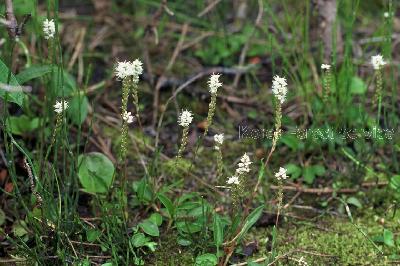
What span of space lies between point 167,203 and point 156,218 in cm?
8

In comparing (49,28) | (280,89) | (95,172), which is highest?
(49,28)

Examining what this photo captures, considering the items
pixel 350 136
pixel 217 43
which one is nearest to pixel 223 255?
pixel 350 136

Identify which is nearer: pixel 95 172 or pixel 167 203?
pixel 167 203

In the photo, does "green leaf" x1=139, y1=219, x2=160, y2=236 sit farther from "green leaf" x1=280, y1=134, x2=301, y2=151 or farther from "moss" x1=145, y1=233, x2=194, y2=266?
"green leaf" x1=280, y1=134, x2=301, y2=151

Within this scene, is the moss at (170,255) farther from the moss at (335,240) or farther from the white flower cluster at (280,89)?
the white flower cluster at (280,89)

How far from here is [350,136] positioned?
2316mm

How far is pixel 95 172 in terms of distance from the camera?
1988 millimetres

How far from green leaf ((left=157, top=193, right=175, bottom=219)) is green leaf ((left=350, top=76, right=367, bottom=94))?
3.31 feet

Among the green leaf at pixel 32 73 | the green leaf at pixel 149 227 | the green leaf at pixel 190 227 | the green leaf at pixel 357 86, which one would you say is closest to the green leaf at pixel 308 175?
the green leaf at pixel 357 86

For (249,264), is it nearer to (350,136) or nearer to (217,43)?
(350,136)

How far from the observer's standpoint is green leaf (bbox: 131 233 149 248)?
182 centimetres

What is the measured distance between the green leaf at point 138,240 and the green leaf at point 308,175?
2.33 feet

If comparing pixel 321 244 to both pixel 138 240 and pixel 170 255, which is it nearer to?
pixel 170 255

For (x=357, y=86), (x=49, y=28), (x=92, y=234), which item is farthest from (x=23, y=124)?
(x=357, y=86)
